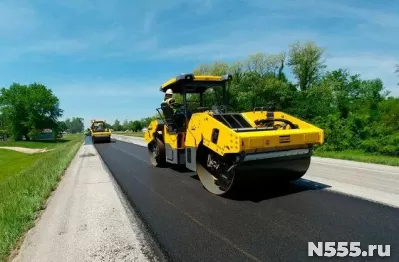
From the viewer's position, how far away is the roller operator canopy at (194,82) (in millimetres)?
8195

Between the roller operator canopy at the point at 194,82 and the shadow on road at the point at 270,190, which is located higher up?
the roller operator canopy at the point at 194,82

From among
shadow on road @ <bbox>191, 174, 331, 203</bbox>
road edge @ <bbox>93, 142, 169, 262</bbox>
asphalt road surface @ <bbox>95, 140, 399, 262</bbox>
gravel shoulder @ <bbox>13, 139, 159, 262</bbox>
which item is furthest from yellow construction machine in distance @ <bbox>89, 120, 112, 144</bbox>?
shadow on road @ <bbox>191, 174, 331, 203</bbox>

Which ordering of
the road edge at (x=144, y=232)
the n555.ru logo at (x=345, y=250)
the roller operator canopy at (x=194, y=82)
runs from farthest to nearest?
the roller operator canopy at (x=194, y=82)
the road edge at (x=144, y=232)
the n555.ru logo at (x=345, y=250)

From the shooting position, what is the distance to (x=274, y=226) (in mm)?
4484

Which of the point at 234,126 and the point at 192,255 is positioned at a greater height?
the point at 234,126

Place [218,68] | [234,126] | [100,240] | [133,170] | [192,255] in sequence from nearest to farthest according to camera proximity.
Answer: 1. [192,255]
2. [100,240]
3. [234,126]
4. [133,170]
5. [218,68]

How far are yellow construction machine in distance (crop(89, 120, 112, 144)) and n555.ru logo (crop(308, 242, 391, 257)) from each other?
28.9 metres

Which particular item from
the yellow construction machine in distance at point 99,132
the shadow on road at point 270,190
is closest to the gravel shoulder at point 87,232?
the shadow on road at point 270,190

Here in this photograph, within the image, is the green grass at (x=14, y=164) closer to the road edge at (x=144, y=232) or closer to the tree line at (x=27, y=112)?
the road edge at (x=144, y=232)

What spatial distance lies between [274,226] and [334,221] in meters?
0.83

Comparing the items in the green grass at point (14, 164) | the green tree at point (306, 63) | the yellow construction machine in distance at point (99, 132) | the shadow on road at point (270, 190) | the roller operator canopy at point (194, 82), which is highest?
the green tree at point (306, 63)

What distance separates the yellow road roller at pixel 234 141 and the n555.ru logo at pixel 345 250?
6.47ft

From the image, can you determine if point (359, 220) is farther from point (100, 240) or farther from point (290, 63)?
point (290, 63)

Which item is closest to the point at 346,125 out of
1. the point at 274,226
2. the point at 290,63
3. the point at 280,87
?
the point at 274,226
